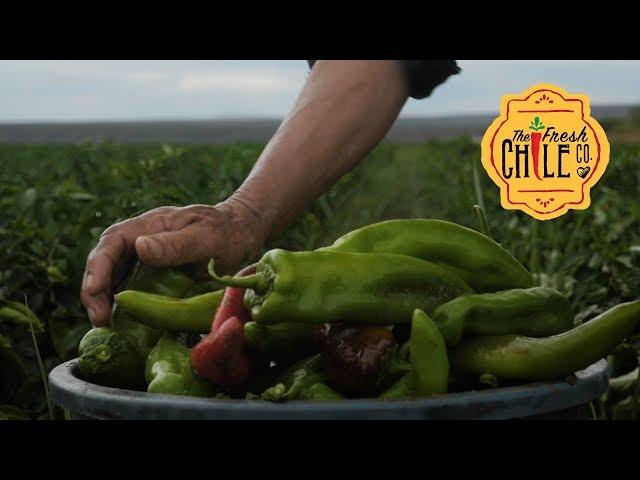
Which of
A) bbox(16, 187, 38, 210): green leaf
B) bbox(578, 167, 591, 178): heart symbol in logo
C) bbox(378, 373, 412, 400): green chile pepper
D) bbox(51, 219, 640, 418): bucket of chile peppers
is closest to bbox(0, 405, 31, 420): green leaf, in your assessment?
bbox(16, 187, 38, 210): green leaf

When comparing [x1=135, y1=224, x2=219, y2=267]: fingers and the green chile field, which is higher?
[x1=135, y1=224, x2=219, y2=267]: fingers

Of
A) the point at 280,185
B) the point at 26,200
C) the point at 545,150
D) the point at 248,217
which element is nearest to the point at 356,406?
the point at 248,217

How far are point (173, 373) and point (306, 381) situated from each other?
248 mm

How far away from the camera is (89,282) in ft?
6.77

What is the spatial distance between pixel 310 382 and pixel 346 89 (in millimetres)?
1592

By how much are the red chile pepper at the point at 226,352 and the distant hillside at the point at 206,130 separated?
46.5 m

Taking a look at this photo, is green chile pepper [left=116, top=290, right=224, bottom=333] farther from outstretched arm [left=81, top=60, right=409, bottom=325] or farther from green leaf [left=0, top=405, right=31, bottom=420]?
green leaf [left=0, top=405, right=31, bottom=420]

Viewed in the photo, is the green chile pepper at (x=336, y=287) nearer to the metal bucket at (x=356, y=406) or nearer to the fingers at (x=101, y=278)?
the metal bucket at (x=356, y=406)

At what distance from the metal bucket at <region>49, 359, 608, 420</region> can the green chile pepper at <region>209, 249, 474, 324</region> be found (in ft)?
0.62

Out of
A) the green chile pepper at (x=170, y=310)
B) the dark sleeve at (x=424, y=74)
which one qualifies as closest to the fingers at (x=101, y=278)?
the green chile pepper at (x=170, y=310)

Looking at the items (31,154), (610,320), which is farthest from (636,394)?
(31,154)

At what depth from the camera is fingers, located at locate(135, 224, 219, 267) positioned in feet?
6.63

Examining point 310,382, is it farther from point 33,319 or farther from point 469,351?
point 33,319

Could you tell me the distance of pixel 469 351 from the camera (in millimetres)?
1716
